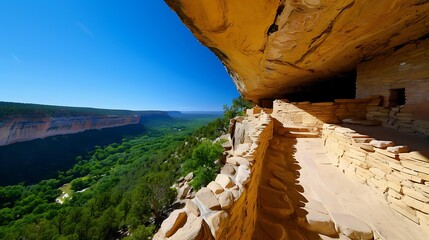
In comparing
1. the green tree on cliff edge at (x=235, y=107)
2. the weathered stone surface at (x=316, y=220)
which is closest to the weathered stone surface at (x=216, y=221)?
the weathered stone surface at (x=316, y=220)

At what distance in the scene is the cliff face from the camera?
4691cm

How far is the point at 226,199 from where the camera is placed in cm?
160

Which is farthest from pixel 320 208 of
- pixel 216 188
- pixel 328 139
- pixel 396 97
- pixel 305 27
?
pixel 396 97

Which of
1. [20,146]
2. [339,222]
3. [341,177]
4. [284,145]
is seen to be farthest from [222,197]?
[20,146]

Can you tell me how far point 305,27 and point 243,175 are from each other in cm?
394

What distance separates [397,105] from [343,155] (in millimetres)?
3489

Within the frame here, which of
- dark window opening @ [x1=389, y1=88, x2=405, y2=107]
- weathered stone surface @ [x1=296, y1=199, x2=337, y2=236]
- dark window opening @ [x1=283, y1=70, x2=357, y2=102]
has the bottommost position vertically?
weathered stone surface @ [x1=296, y1=199, x2=337, y2=236]

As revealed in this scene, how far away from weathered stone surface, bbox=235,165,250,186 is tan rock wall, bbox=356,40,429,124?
218 inches

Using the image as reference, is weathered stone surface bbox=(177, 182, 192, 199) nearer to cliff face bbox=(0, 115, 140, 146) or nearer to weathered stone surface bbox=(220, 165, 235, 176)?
weathered stone surface bbox=(220, 165, 235, 176)

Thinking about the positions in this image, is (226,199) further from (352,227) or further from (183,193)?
(183,193)

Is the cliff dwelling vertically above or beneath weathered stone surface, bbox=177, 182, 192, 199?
above

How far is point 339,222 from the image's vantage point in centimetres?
229

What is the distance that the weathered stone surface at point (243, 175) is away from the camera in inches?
77.4

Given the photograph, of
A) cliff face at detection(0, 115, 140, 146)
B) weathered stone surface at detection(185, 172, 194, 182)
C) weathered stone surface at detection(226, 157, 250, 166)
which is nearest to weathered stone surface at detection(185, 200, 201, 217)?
weathered stone surface at detection(226, 157, 250, 166)
